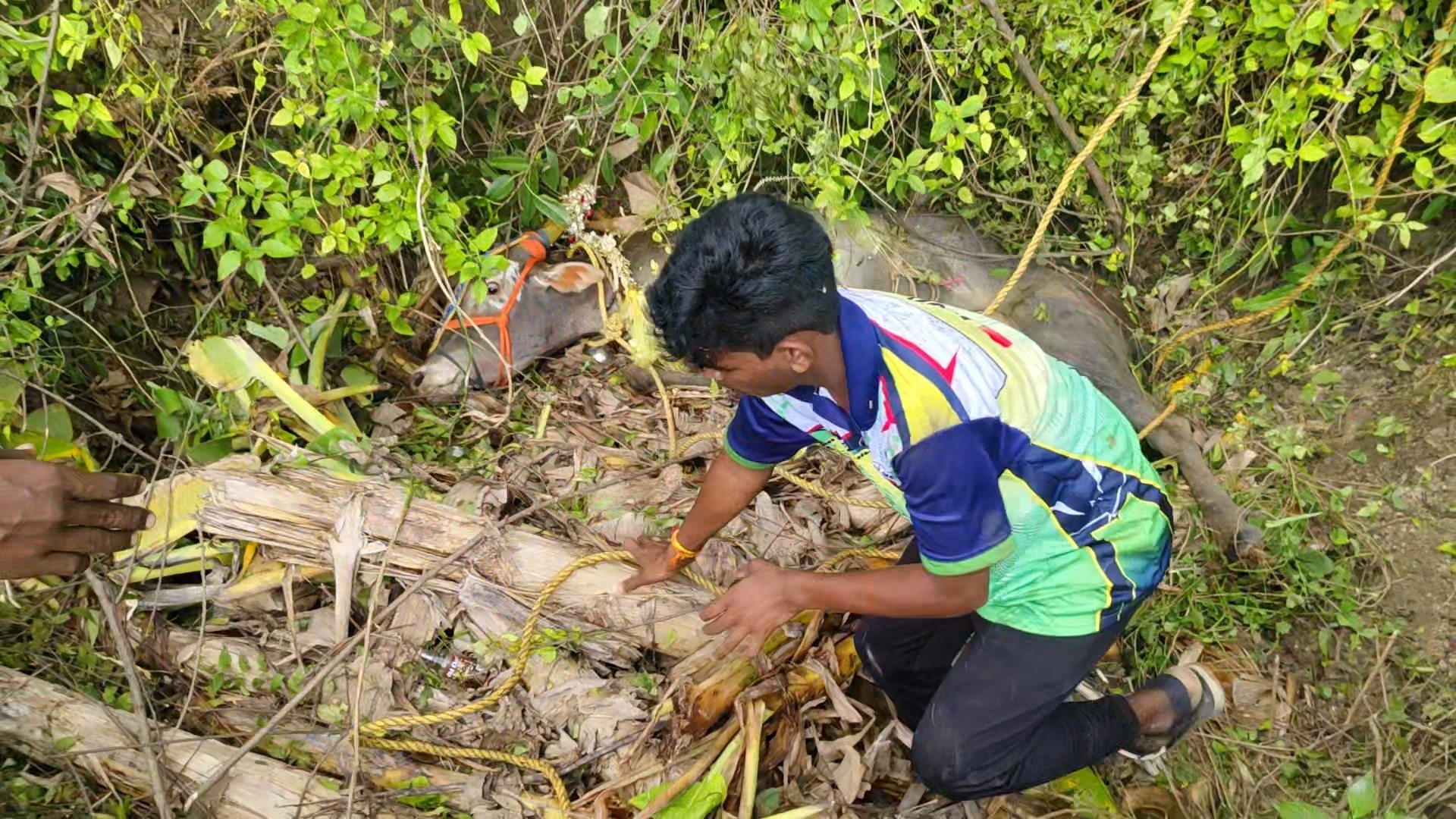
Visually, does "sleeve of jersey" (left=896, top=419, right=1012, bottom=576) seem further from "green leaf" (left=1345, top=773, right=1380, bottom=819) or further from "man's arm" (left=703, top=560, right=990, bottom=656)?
"green leaf" (left=1345, top=773, right=1380, bottom=819)

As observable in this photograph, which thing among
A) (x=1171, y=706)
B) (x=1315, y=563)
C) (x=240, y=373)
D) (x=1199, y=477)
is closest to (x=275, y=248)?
(x=240, y=373)

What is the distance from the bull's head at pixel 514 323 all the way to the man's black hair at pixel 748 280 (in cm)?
183

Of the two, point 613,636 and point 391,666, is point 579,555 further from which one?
point 391,666

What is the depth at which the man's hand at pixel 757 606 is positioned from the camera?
65.9 inches

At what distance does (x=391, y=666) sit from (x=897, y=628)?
136 cm

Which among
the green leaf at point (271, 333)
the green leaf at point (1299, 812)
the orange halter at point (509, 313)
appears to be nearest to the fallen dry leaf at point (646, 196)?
the orange halter at point (509, 313)

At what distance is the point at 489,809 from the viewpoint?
2051mm

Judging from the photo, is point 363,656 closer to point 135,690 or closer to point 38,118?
point 135,690

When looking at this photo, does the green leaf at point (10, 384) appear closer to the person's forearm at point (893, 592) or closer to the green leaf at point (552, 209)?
the green leaf at point (552, 209)

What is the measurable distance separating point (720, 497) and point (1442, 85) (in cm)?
244

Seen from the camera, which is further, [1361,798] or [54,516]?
[1361,798]

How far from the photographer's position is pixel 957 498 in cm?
145

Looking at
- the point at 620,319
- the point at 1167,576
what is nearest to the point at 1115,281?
the point at 1167,576

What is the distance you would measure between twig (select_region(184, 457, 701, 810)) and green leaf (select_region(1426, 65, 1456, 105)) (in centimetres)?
284
